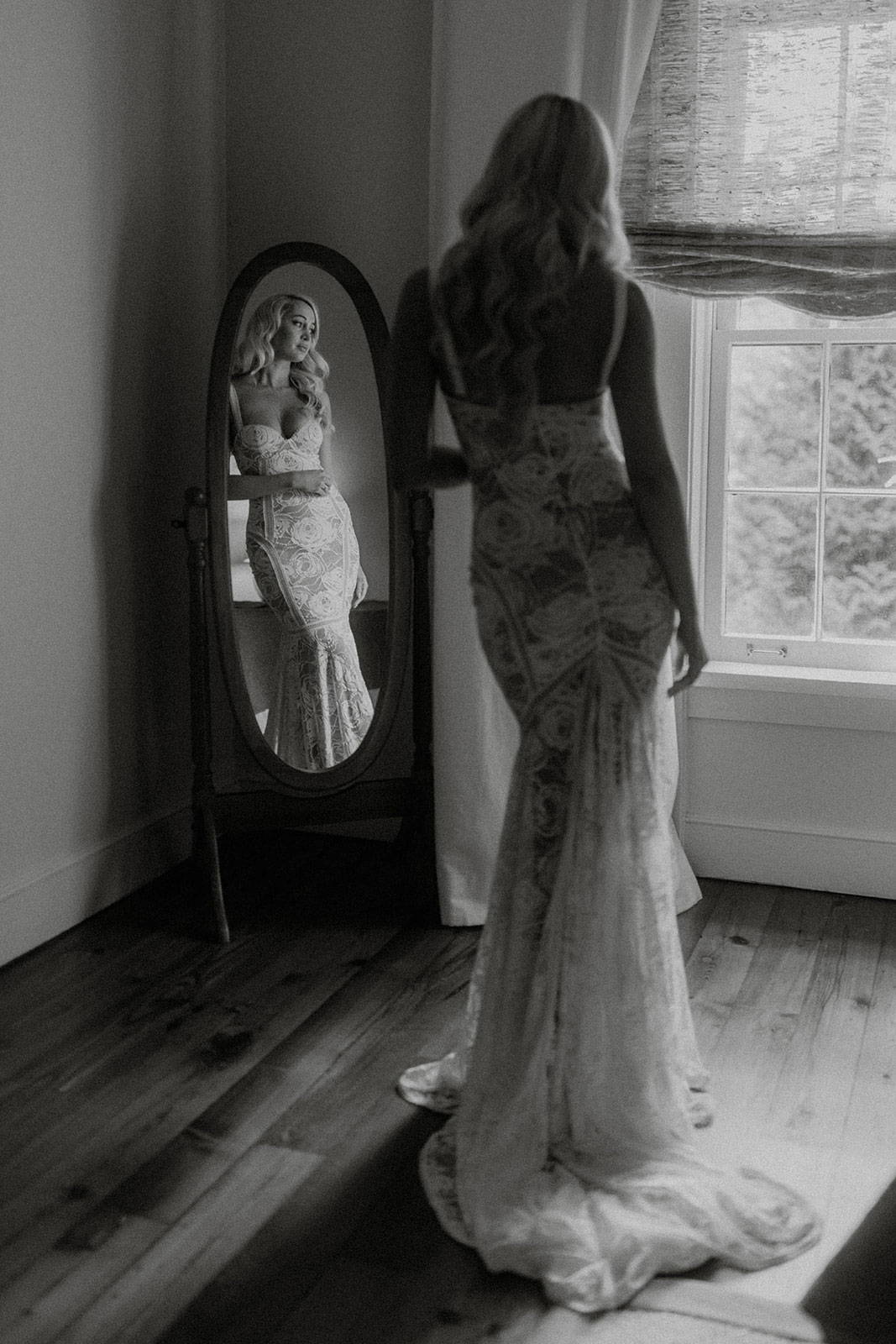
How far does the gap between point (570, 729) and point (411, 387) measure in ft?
2.00

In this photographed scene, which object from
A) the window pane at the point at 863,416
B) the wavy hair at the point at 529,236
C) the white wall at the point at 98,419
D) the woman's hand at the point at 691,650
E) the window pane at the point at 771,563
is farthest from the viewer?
the window pane at the point at 771,563

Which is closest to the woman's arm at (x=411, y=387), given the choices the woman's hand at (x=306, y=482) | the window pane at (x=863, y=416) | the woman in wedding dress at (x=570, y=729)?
the woman in wedding dress at (x=570, y=729)

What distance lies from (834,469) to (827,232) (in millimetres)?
637

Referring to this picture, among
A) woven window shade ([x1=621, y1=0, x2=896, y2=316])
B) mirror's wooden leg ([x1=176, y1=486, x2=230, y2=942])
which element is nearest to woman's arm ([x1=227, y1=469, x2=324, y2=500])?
mirror's wooden leg ([x1=176, y1=486, x2=230, y2=942])

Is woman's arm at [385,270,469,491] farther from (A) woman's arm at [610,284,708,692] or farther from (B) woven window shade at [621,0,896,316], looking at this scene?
(B) woven window shade at [621,0,896,316]

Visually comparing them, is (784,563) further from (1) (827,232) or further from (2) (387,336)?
(2) (387,336)

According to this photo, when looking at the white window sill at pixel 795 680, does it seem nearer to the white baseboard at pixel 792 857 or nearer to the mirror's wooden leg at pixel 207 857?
the white baseboard at pixel 792 857

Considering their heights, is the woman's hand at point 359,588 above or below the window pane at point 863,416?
below

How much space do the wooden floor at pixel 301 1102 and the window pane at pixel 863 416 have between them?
113 centimetres

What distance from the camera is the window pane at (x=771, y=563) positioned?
145 inches

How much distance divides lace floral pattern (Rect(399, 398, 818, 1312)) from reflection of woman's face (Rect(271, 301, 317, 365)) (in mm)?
1279

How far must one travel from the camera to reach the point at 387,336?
3.43 metres

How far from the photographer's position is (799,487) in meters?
3.67

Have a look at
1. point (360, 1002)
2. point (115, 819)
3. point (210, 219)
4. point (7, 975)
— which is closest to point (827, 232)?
point (210, 219)
